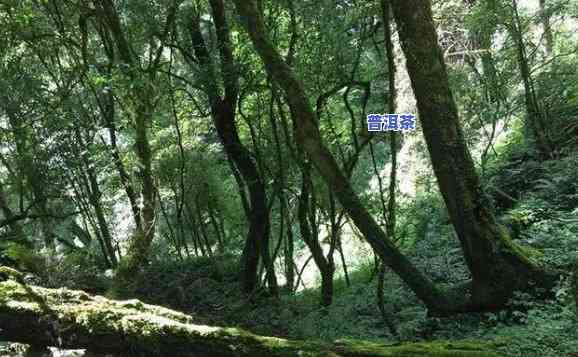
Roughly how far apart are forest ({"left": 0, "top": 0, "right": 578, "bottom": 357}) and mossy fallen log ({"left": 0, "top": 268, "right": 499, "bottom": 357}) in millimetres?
20

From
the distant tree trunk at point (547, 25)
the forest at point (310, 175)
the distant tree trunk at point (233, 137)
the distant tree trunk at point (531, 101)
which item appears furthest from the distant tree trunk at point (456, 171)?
the distant tree trunk at point (547, 25)

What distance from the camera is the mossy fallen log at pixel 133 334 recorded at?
4.34m

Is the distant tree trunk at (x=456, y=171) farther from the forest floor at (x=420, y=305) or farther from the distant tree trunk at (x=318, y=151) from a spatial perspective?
the distant tree trunk at (x=318, y=151)

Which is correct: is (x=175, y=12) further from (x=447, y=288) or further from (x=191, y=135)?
(x=447, y=288)

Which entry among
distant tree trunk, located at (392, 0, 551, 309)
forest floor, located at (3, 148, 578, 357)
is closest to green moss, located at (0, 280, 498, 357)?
forest floor, located at (3, 148, 578, 357)

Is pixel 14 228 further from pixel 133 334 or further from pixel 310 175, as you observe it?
pixel 133 334

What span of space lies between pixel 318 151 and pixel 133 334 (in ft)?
8.80

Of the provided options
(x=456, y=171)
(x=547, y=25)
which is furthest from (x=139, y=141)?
(x=547, y=25)

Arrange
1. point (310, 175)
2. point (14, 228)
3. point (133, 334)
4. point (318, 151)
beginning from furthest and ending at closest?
1. point (14, 228)
2. point (310, 175)
3. point (318, 151)
4. point (133, 334)

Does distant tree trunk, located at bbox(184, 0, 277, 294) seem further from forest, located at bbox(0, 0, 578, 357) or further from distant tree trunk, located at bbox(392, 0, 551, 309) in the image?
distant tree trunk, located at bbox(392, 0, 551, 309)

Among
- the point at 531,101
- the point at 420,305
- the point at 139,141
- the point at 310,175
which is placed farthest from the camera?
the point at 139,141

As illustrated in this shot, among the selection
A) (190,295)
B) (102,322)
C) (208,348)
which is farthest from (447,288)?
(190,295)

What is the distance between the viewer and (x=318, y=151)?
227 inches

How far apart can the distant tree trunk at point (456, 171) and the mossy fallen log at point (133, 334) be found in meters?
1.36
